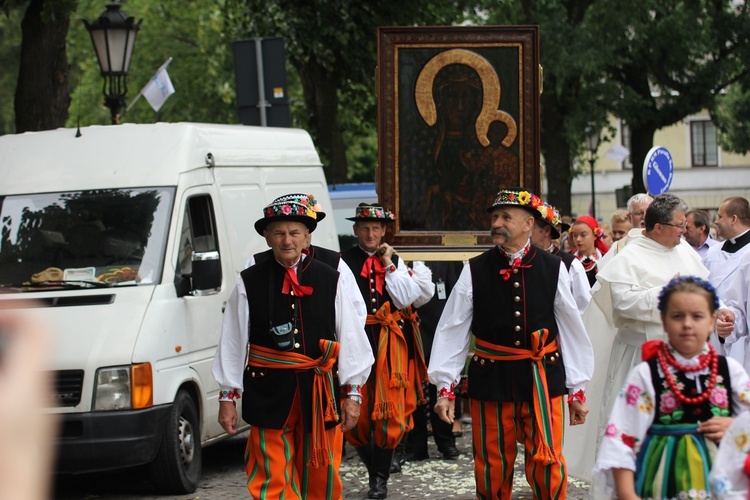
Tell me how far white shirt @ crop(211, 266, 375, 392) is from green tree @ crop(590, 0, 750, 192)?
66.2ft

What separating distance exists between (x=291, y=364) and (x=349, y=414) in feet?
1.43

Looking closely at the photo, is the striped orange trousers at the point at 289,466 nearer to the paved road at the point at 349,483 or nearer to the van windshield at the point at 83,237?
the paved road at the point at 349,483

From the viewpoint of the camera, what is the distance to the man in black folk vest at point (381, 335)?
9.12 meters

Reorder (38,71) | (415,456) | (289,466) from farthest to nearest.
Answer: (38,71)
(415,456)
(289,466)

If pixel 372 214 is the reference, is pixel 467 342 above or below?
below

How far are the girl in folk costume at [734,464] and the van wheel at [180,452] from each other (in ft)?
16.6

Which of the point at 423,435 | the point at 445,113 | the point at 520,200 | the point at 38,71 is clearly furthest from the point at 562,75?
the point at 520,200

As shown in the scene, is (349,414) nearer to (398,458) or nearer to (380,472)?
(380,472)

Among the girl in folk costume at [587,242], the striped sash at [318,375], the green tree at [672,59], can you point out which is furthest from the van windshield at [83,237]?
the green tree at [672,59]

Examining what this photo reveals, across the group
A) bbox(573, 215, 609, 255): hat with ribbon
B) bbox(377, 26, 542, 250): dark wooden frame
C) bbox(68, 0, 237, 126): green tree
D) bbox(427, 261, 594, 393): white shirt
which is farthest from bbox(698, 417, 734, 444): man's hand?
bbox(68, 0, 237, 126): green tree

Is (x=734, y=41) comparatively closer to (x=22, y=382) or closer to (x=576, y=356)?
(x=576, y=356)

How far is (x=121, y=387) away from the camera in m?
8.20

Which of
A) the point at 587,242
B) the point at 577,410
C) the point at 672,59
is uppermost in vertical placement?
the point at 672,59

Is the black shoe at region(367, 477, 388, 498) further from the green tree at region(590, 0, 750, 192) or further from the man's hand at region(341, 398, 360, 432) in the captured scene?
the green tree at region(590, 0, 750, 192)
